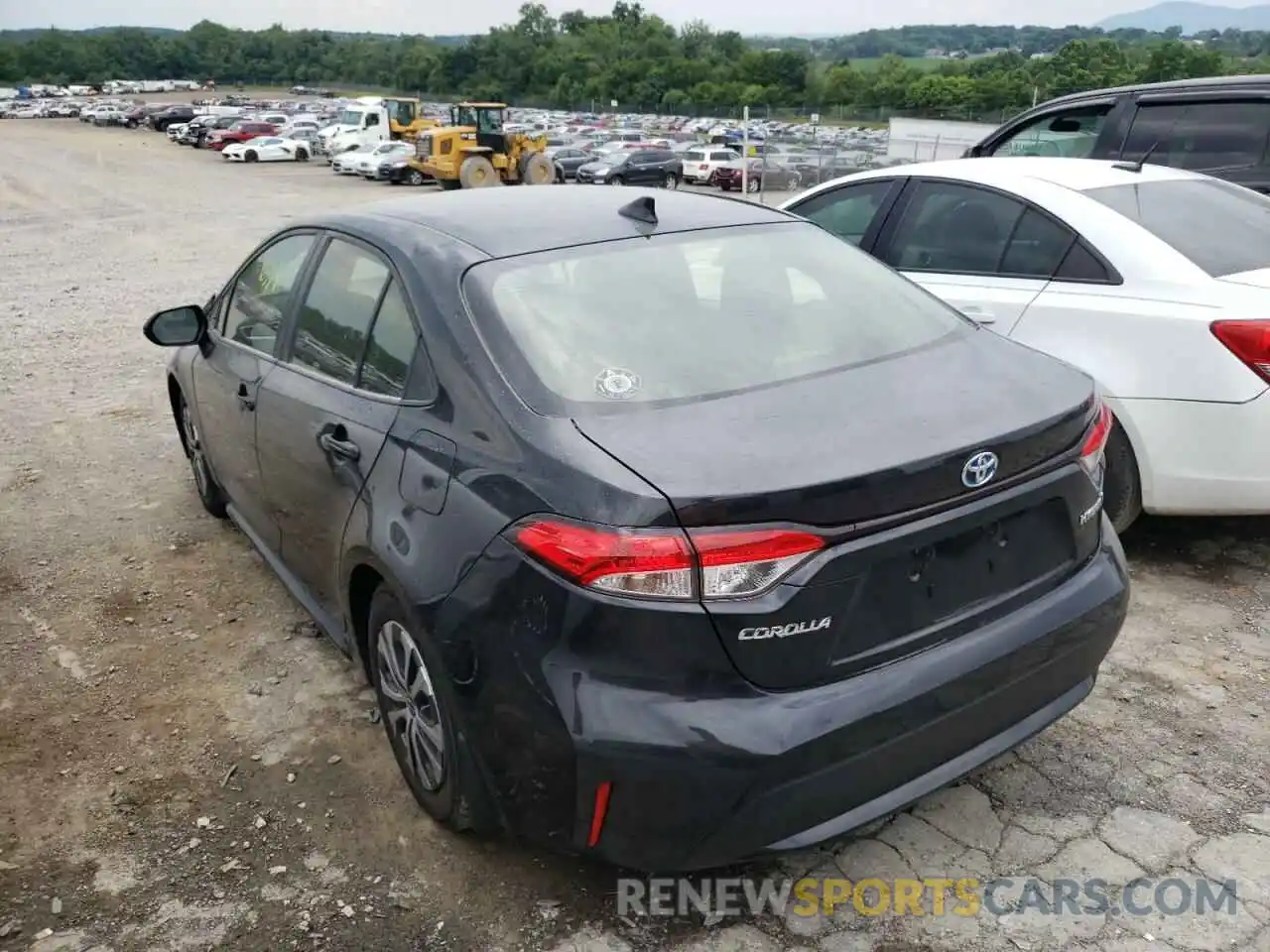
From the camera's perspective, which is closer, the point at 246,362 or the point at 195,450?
the point at 246,362

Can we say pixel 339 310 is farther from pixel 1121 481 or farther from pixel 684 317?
pixel 1121 481

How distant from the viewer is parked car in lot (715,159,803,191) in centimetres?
2656

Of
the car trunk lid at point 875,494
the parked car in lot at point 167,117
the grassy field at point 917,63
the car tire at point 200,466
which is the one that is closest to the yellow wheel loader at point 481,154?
the car tire at point 200,466

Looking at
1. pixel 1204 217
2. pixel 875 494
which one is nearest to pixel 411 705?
pixel 875 494

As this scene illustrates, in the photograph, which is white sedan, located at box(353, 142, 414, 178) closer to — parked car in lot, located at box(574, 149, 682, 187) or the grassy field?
parked car in lot, located at box(574, 149, 682, 187)

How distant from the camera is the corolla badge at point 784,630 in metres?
2.09

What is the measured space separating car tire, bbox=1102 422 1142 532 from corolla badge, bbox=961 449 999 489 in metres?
2.06

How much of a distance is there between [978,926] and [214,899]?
6.29 ft

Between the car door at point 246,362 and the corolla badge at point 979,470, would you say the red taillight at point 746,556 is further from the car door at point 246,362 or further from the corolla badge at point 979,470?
the car door at point 246,362

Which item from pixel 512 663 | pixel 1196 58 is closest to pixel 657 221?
pixel 512 663

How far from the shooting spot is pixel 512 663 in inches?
88.7

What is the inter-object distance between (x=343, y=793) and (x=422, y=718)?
52 centimetres

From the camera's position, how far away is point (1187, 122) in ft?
21.1

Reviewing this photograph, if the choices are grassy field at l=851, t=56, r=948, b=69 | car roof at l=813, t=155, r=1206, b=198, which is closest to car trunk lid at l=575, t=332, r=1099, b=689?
car roof at l=813, t=155, r=1206, b=198
